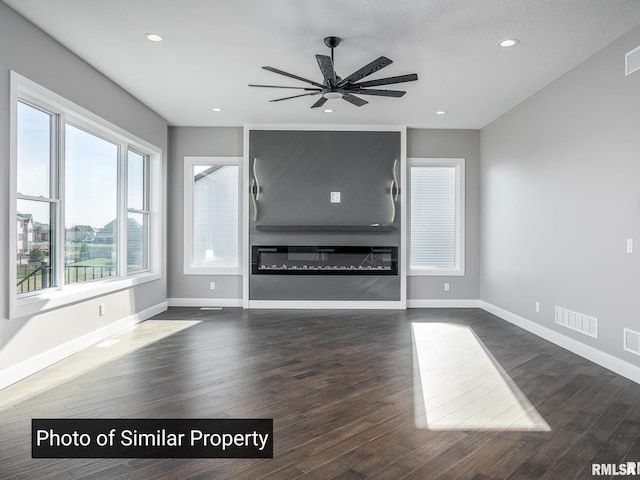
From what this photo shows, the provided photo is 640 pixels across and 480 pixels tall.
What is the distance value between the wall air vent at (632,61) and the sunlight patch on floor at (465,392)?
273 cm

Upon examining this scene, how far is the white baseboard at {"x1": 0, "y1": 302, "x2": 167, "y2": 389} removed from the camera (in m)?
3.25

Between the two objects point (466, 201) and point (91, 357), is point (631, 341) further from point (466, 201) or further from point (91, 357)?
point (91, 357)

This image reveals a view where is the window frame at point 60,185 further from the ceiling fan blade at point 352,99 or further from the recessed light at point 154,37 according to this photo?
the ceiling fan blade at point 352,99

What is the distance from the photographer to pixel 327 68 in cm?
350

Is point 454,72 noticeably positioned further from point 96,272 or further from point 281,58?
point 96,272

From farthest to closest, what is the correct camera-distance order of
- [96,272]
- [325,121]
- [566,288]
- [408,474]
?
[325,121] < [96,272] < [566,288] < [408,474]

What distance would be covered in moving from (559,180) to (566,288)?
1.16 metres

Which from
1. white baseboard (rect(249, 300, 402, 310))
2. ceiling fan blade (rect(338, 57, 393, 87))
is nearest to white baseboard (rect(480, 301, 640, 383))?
white baseboard (rect(249, 300, 402, 310))

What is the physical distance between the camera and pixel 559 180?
179 inches

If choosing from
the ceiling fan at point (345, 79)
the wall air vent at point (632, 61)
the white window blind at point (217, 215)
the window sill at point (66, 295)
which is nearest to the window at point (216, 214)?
the white window blind at point (217, 215)

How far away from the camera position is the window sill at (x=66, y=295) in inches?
134

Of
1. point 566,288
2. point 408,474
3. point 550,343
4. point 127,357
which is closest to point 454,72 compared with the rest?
point 566,288

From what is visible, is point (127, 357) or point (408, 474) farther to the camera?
point (127, 357)

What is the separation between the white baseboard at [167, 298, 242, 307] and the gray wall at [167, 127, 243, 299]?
5 cm
